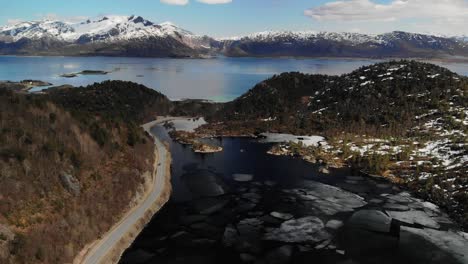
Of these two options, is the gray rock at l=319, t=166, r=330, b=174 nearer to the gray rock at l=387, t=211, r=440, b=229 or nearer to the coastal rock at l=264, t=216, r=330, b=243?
the gray rock at l=387, t=211, r=440, b=229

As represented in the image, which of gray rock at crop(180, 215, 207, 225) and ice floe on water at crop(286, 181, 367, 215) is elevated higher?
ice floe on water at crop(286, 181, 367, 215)

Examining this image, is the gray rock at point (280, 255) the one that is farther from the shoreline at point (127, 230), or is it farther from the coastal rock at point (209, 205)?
the shoreline at point (127, 230)

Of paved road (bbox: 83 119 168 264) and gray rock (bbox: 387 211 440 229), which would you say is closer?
paved road (bbox: 83 119 168 264)

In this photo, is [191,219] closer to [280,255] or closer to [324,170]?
[280,255]

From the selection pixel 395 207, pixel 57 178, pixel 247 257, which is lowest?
pixel 247 257

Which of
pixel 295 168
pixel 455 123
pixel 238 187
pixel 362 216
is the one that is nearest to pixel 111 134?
pixel 238 187

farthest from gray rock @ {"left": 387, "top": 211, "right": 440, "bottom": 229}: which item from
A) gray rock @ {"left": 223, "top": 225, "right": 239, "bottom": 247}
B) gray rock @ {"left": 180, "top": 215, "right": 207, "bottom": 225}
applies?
gray rock @ {"left": 180, "top": 215, "right": 207, "bottom": 225}

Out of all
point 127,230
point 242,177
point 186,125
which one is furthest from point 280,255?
point 186,125
